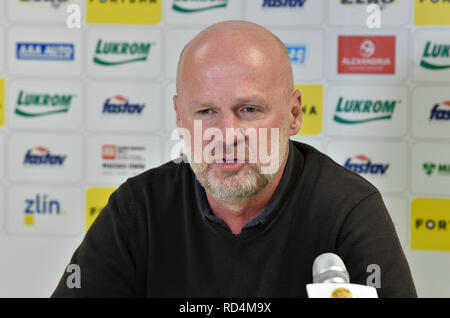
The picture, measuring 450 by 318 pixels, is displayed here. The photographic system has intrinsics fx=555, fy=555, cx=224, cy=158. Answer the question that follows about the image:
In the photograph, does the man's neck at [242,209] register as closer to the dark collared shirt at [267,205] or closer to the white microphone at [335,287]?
the dark collared shirt at [267,205]

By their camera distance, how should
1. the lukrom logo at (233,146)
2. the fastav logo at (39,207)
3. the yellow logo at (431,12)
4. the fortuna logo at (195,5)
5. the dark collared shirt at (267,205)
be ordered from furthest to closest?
the fastav logo at (39,207) → the fortuna logo at (195,5) → the yellow logo at (431,12) → the dark collared shirt at (267,205) → the lukrom logo at (233,146)

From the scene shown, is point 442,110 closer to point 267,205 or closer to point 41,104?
point 267,205

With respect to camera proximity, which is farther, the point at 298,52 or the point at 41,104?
the point at 41,104

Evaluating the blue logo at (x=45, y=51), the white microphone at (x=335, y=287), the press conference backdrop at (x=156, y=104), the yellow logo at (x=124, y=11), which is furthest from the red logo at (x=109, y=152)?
the white microphone at (x=335, y=287)

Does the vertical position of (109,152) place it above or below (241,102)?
below

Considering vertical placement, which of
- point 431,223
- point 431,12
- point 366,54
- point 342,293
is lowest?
point 431,223

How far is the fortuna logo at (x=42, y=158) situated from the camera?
224 cm

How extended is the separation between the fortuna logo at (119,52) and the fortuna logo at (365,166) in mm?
898

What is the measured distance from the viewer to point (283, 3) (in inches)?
82.8

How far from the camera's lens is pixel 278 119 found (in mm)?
1115

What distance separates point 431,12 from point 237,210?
1297 mm

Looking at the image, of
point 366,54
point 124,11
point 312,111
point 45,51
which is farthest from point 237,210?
point 45,51

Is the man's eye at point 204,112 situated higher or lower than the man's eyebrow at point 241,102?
lower
